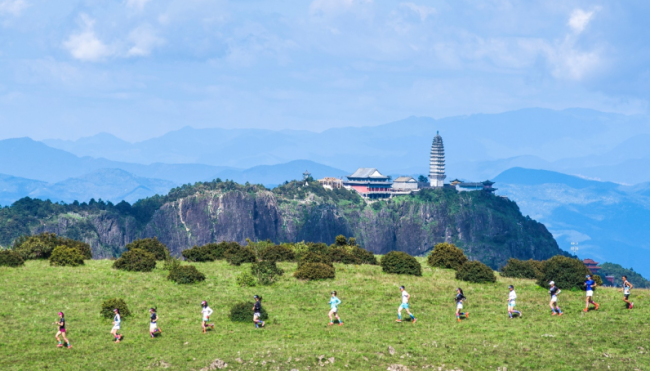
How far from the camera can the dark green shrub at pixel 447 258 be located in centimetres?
6494

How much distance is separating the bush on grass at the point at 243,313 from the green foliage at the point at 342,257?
2344 cm

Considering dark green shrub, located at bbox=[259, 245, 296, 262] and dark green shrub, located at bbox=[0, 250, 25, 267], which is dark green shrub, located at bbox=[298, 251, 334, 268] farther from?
dark green shrub, located at bbox=[0, 250, 25, 267]

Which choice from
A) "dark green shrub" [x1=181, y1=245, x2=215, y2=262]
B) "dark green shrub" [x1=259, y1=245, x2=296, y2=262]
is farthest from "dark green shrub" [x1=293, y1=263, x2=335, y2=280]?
"dark green shrub" [x1=181, y1=245, x2=215, y2=262]

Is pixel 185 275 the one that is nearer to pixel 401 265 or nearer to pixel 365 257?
pixel 401 265

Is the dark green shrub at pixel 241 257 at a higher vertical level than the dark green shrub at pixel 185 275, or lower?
higher

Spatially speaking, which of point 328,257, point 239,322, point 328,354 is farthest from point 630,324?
point 328,257

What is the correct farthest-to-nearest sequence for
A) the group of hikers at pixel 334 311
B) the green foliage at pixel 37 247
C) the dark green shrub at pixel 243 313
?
the green foliage at pixel 37 247 → the dark green shrub at pixel 243 313 → the group of hikers at pixel 334 311

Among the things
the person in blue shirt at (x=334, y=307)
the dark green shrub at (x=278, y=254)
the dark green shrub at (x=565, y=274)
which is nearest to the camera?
the person in blue shirt at (x=334, y=307)

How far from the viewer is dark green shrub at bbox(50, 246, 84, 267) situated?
6066 cm

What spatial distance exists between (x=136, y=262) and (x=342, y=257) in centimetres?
1854

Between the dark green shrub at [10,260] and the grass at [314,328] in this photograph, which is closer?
the grass at [314,328]

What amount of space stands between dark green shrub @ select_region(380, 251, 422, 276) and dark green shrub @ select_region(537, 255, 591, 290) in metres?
9.91

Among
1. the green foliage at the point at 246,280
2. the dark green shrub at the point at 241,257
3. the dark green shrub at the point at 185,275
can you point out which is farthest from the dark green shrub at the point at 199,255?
the green foliage at the point at 246,280

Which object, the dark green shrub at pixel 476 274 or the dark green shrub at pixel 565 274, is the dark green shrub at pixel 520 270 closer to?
the dark green shrub at pixel 476 274
